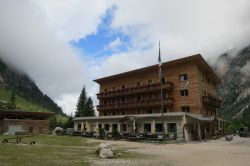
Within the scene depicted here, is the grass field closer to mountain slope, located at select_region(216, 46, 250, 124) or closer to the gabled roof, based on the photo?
the gabled roof

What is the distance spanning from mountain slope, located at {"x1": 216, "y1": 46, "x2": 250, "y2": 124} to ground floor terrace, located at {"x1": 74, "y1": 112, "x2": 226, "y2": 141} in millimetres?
97000

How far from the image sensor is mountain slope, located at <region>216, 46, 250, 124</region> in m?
143

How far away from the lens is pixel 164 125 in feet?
138

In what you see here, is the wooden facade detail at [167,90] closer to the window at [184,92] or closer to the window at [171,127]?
the window at [184,92]

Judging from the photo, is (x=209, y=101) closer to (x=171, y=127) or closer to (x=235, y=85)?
(x=171, y=127)

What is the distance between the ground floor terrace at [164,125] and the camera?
3875 cm

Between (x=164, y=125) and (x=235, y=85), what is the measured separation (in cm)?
12880

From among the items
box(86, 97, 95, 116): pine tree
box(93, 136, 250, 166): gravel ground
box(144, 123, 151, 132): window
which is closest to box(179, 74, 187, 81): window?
box(144, 123, 151, 132): window

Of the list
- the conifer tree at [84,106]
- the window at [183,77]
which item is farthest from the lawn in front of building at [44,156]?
the conifer tree at [84,106]

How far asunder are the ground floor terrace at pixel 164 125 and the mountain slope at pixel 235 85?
9700 cm

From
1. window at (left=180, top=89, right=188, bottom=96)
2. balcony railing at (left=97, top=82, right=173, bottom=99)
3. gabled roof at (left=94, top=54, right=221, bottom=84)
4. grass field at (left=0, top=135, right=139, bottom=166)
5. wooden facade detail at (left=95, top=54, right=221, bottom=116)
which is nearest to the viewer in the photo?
grass field at (left=0, top=135, right=139, bottom=166)

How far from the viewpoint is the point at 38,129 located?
191 feet

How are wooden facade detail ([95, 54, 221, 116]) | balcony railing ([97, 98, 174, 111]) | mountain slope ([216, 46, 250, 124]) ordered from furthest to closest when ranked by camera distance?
mountain slope ([216, 46, 250, 124])
balcony railing ([97, 98, 174, 111])
wooden facade detail ([95, 54, 221, 116])

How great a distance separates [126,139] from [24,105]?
6444 inches
